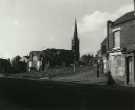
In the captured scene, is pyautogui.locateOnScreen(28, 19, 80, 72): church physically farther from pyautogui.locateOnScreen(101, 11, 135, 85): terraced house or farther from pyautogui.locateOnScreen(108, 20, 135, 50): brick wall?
pyautogui.locateOnScreen(108, 20, 135, 50): brick wall

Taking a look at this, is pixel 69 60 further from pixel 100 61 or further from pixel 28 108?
pixel 28 108

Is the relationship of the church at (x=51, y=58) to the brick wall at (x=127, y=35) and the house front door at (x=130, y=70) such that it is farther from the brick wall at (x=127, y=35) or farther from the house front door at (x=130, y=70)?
the house front door at (x=130, y=70)

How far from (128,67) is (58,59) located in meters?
67.4

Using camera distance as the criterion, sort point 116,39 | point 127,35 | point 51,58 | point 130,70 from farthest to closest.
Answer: point 51,58, point 116,39, point 127,35, point 130,70

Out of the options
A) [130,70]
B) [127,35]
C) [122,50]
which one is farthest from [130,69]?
[127,35]

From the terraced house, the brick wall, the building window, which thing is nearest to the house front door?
the terraced house

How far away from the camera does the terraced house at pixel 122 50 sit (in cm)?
2570

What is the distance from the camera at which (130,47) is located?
26156mm

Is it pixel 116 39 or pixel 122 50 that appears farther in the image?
pixel 116 39

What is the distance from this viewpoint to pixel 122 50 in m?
26.5

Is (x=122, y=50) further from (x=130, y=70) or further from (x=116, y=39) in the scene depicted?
(x=116, y=39)

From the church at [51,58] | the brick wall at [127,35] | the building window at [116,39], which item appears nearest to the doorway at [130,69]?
the brick wall at [127,35]

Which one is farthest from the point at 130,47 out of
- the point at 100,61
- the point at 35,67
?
the point at 35,67

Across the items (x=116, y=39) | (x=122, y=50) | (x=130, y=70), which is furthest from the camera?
(x=116, y=39)
